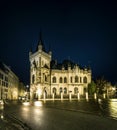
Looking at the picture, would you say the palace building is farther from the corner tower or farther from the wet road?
the wet road

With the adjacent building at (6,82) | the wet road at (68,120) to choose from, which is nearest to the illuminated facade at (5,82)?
the adjacent building at (6,82)

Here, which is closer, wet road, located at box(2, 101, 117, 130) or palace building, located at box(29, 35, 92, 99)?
wet road, located at box(2, 101, 117, 130)

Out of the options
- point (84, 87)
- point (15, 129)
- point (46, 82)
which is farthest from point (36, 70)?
point (15, 129)

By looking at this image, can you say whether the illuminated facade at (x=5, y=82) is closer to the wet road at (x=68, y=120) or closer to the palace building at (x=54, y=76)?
the palace building at (x=54, y=76)

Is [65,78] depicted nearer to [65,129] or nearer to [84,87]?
[84,87]

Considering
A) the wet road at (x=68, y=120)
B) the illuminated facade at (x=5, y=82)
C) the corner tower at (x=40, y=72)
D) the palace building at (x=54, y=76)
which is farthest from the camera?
the palace building at (x=54, y=76)

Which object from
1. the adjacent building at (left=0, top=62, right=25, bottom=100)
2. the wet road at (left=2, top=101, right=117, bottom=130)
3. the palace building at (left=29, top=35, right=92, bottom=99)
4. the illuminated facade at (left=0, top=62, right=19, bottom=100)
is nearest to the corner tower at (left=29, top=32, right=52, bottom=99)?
the palace building at (left=29, top=35, right=92, bottom=99)

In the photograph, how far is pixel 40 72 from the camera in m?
95.2

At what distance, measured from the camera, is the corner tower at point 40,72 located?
A: 308 ft

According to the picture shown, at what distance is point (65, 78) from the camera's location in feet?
334

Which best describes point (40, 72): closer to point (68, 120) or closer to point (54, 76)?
point (54, 76)

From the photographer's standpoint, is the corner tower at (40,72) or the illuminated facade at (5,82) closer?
the illuminated facade at (5,82)

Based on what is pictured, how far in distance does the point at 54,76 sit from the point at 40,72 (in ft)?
26.6

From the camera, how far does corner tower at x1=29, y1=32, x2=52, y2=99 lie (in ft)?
308
